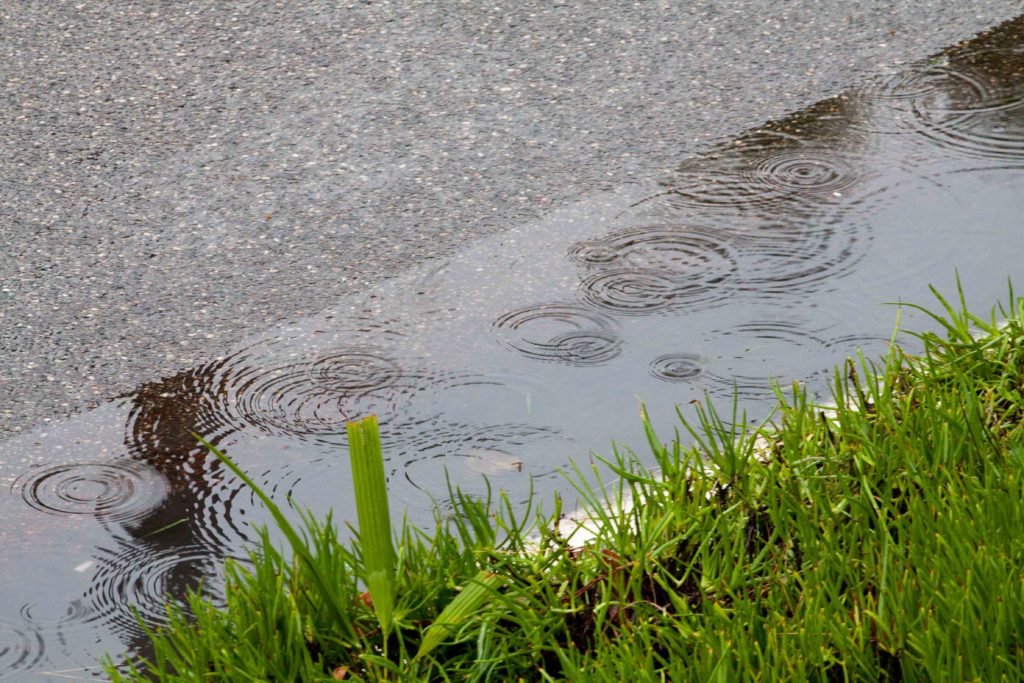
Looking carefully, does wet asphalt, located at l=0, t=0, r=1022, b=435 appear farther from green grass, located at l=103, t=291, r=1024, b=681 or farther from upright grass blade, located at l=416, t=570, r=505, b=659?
upright grass blade, located at l=416, t=570, r=505, b=659

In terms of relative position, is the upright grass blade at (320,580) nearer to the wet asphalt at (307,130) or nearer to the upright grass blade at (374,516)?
the upright grass blade at (374,516)

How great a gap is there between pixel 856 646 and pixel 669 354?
5.02 feet

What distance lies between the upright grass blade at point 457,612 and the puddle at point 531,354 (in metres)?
0.37

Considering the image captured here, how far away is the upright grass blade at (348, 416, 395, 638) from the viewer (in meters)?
2.42

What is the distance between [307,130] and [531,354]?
1.59 m

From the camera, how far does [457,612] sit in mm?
2463

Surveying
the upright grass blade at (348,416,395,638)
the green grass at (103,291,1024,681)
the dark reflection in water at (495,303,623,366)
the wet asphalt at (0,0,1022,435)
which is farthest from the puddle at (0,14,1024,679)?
the upright grass blade at (348,416,395,638)

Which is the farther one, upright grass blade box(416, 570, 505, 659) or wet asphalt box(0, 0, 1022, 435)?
wet asphalt box(0, 0, 1022, 435)

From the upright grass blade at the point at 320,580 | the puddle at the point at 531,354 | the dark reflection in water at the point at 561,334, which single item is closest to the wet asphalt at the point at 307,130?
the puddle at the point at 531,354

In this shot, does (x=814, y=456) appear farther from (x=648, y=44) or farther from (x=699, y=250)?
(x=648, y=44)

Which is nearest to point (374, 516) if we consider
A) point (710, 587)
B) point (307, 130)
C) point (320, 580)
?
point (320, 580)

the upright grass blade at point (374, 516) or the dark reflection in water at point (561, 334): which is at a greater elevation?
the dark reflection in water at point (561, 334)

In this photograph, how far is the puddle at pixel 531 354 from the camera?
10.2 feet

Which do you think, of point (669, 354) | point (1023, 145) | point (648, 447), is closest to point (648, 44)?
point (1023, 145)
